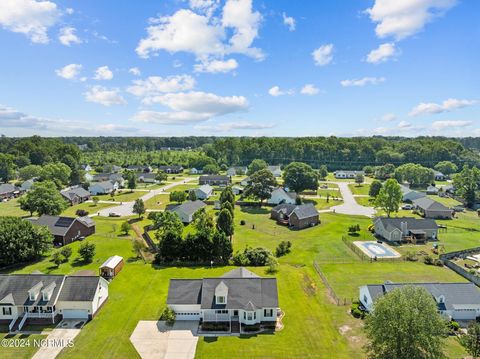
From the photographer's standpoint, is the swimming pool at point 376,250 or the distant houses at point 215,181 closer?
the swimming pool at point 376,250

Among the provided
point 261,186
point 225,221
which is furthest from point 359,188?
point 225,221

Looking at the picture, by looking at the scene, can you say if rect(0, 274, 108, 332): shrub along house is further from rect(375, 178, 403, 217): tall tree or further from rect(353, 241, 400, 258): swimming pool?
rect(375, 178, 403, 217): tall tree

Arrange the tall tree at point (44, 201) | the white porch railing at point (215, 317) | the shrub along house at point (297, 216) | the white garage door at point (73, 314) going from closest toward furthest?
the white porch railing at point (215, 317) < the white garage door at point (73, 314) < the tall tree at point (44, 201) < the shrub along house at point (297, 216)

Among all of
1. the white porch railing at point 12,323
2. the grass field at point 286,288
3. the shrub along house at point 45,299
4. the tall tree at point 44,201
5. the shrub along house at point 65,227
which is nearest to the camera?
the grass field at point 286,288

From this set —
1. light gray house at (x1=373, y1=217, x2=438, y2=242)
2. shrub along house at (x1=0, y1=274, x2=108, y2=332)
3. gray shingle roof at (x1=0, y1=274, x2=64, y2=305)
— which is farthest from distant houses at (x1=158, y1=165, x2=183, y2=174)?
shrub along house at (x1=0, y1=274, x2=108, y2=332)

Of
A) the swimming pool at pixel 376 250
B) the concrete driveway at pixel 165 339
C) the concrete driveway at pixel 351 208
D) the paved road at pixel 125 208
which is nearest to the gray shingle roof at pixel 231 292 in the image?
the concrete driveway at pixel 165 339

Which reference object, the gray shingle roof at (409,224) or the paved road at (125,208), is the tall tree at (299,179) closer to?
the gray shingle roof at (409,224)

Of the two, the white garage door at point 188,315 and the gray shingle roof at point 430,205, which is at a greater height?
the gray shingle roof at point 430,205

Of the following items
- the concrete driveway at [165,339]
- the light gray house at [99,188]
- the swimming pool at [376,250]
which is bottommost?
the swimming pool at [376,250]

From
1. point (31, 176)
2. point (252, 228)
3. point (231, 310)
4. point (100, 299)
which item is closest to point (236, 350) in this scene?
point (231, 310)
